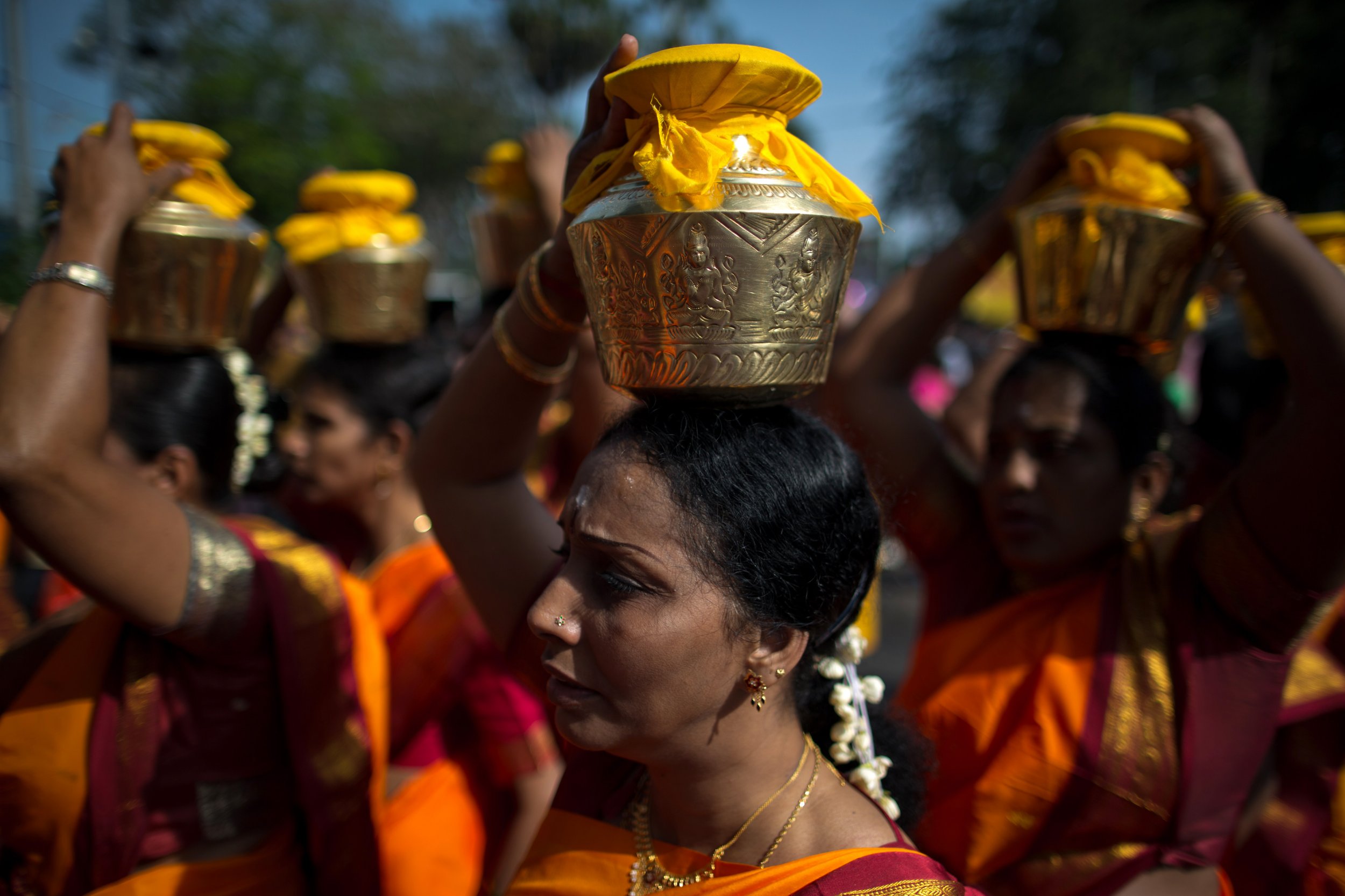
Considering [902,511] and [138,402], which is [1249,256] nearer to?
[902,511]

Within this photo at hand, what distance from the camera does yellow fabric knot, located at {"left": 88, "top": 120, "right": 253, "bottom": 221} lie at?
2.24m

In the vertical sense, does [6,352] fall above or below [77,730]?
above

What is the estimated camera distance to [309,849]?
7.63ft

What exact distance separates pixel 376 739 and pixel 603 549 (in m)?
1.27

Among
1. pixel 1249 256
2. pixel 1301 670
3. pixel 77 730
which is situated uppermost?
pixel 1249 256

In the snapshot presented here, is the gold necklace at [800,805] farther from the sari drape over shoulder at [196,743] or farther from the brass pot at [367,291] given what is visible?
the brass pot at [367,291]

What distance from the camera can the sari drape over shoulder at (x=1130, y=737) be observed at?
2.10 metres

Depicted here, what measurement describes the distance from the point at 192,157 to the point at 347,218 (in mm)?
948

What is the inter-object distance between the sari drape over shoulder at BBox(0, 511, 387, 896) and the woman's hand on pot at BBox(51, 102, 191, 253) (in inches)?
24.6

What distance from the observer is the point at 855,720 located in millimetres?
1768

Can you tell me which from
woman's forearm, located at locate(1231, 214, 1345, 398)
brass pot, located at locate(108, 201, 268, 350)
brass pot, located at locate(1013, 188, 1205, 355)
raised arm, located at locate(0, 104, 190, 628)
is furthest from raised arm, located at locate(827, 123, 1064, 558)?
raised arm, located at locate(0, 104, 190, 628)

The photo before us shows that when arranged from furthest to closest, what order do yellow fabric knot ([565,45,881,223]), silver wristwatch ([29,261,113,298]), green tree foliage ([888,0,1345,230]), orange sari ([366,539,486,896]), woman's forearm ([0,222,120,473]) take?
green tree foliage ([888,0,1345,230]) → orange sari ([366,539,486,896]) → silver wristwatch ([29,261,113,298]) → woman's forearm ([0,222,120,473]) → yellow fabric knot ([565,45,881,223])

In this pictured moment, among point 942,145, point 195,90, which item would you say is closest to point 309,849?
point 195,90

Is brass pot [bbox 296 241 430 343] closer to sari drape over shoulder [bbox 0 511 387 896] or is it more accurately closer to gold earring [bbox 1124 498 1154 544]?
sari drape over shoulder [bbox 0 511 387 896]
